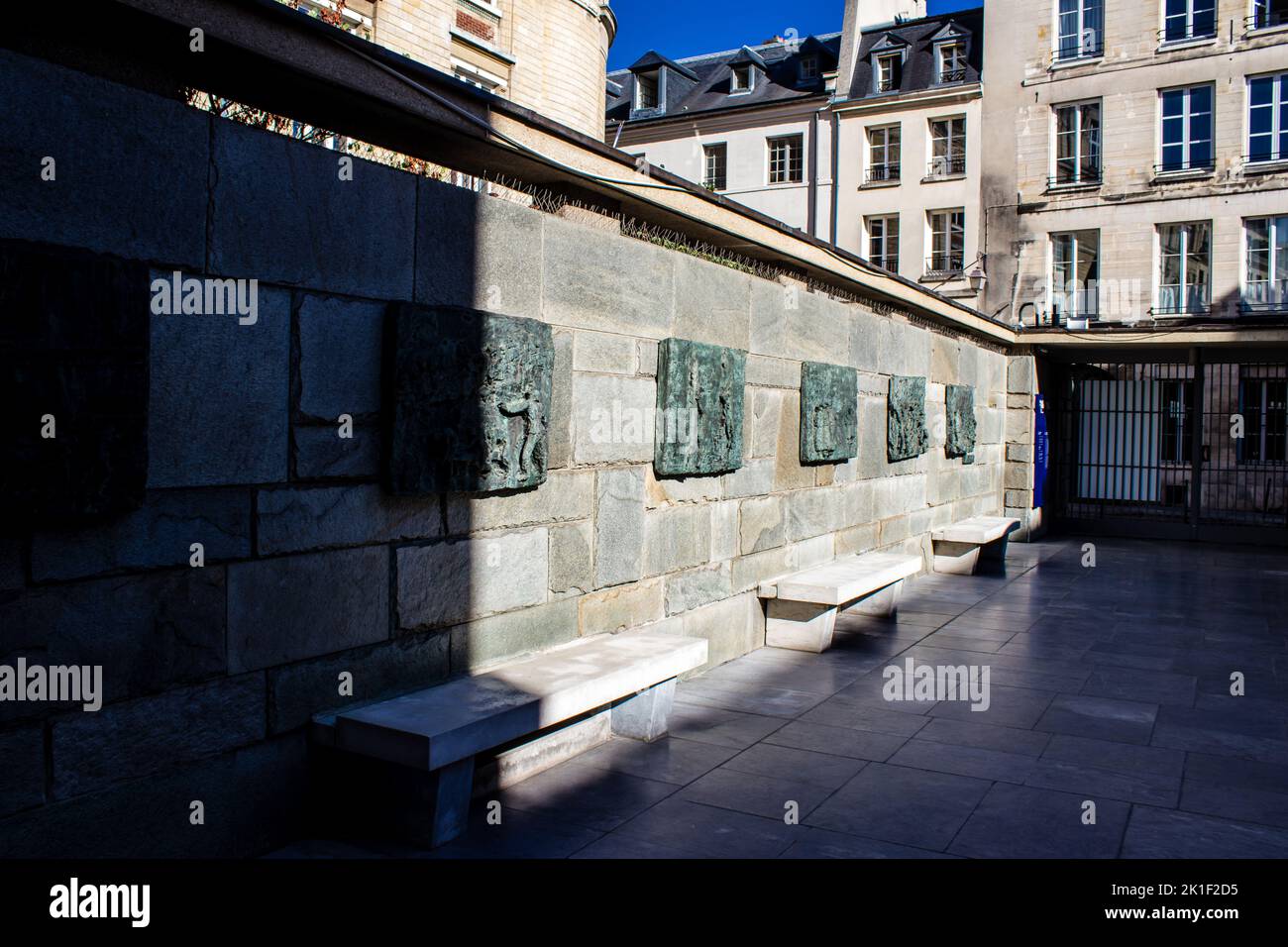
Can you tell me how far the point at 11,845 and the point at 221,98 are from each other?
291 centimetres

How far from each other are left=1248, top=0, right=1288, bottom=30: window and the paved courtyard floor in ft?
71.5

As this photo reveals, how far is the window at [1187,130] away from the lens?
2622 cm

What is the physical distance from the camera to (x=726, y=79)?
38.2 meters

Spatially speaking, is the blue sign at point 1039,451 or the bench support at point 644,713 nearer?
the bench support at point 644,713

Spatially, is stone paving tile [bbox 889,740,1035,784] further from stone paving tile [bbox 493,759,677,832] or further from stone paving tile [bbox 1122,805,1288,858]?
stone paving tile [bbox 493,759,677,832]

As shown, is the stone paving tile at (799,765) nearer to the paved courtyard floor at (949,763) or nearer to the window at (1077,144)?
the paved courtyard floor at (949,763)

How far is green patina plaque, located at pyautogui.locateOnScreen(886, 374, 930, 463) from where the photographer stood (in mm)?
11008

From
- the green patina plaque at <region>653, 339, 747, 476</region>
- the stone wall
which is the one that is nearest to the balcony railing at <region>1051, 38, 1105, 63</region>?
the green patina plaque at <region>653, 339, 747, 476</region>

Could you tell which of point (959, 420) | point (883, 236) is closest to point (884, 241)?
point (883, 236)

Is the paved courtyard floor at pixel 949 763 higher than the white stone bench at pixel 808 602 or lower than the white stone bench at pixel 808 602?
lower

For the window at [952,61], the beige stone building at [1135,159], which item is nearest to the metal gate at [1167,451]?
the beige stone building at [1135,159]

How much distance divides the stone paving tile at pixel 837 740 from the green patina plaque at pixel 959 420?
7980 mm

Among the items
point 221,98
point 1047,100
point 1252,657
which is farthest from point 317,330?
point 1047,100
